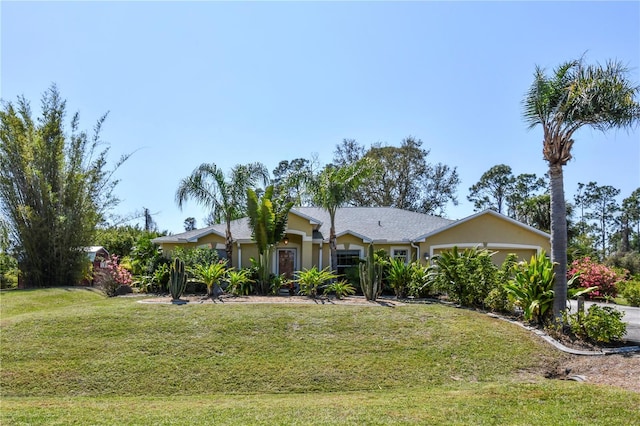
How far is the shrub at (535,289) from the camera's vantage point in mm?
11609

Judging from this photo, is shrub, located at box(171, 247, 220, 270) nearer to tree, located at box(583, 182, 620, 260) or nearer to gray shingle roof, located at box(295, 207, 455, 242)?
gray shingle roof, located at box(295, 207, 455, 242)

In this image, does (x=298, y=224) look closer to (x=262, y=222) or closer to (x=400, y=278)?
A: (x=262, y=222)

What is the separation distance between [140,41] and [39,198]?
26.4 feet

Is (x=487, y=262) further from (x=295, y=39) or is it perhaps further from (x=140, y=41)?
(x=140, y=41)

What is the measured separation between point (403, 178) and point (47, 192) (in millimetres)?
31530

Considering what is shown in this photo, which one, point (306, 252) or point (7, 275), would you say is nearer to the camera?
point (7, 275)

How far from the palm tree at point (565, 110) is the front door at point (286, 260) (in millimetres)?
12425

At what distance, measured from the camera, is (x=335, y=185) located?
18.2 m

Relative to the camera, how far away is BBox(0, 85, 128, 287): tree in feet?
53.1

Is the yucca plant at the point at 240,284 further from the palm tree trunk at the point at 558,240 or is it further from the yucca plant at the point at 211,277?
the palm tree trunk at the point at 558,240

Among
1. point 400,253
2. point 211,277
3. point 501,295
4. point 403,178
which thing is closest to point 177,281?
point 211,277

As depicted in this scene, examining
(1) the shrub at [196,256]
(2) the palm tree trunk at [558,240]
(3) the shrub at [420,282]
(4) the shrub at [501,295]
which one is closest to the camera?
(2) the palm tree trunk at [558,240]

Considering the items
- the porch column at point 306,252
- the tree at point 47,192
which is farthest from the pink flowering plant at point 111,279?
the porch column at point 306,252

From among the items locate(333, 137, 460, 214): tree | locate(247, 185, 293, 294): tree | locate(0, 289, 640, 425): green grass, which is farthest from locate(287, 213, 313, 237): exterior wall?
locate(333, 137, 460, 214): tree
